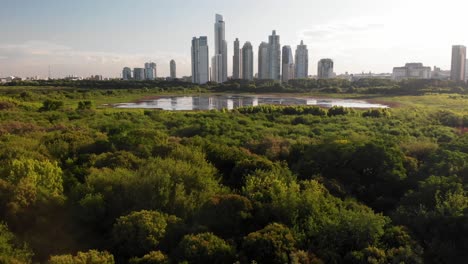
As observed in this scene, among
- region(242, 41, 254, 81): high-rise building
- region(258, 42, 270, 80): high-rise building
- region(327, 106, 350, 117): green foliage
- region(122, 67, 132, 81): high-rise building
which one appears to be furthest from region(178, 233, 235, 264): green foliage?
region(122, 67, 132, 81): high-rise building

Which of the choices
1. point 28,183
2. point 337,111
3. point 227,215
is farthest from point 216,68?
point 227,215

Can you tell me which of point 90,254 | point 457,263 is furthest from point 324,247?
point 90,254

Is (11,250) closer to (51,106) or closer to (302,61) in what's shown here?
(51,106)

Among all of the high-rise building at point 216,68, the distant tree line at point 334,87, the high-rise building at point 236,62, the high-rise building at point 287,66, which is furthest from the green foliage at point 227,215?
the high-rise building at point 216,68

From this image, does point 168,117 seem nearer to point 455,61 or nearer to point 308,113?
point 308,113

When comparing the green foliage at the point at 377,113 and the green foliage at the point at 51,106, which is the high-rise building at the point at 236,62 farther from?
the green foliage at the point at 377,113

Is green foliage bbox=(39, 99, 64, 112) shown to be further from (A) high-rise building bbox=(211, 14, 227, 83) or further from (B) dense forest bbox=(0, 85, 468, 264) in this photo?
(A) high-rise building bbox=(211, 14, 227, 83)
